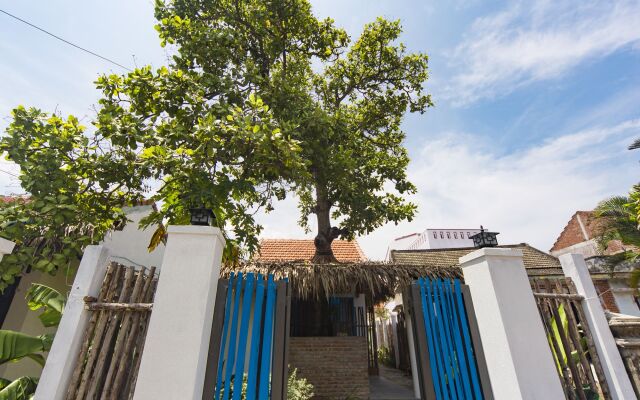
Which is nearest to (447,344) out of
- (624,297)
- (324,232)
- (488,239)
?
(488,239)

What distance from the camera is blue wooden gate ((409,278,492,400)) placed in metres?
3.54

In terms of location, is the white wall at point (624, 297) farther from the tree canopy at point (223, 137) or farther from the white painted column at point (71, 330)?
the white painted column at point (71, 330)

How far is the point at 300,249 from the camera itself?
1421cm

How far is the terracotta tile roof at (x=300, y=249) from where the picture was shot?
44.6ft

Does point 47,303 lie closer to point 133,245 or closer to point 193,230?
point 193,230

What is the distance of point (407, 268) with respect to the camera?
24.3 feet

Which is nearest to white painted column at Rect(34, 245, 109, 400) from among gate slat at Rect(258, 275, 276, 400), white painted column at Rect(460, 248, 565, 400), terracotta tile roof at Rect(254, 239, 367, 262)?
gate slat at Rect(258, 275, 276, 400)

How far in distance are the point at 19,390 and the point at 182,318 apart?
7.23 ft

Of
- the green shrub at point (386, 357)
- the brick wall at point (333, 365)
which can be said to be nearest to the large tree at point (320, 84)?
the brick wall at point (333, 365)

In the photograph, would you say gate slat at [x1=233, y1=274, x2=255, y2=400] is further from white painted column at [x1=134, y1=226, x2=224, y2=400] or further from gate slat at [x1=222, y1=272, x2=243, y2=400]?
white painted column at [x1=134, y1=226, x2=224, y2=400]

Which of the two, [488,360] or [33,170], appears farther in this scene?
[33,170]

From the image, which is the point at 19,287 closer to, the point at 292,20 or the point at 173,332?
the point at 173,332

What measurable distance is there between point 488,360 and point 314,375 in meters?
5.20

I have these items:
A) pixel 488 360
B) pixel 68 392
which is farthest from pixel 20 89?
pixel 488 360
